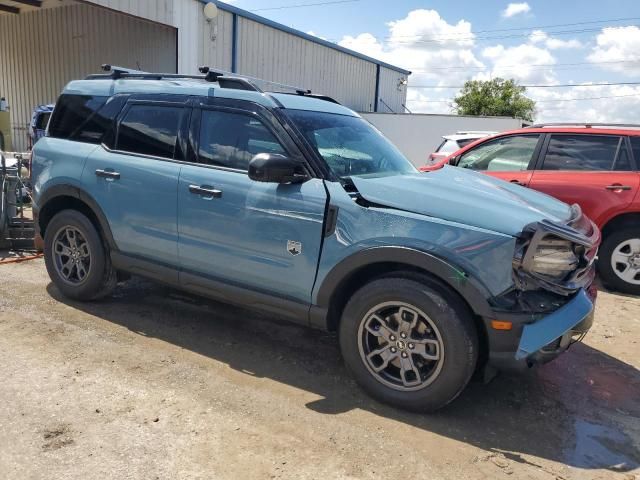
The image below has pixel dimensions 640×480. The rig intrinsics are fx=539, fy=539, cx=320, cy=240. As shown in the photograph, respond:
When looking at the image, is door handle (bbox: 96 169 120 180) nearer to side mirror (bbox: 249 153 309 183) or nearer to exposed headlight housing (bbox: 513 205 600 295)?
side mirror (bbox: 249 153 309 183)

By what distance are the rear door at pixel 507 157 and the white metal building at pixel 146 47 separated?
8.98m

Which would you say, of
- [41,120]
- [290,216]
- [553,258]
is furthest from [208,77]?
[41,120]

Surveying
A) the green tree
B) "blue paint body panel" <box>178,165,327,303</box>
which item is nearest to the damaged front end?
"blue paint body panel" <box>178,165,327,303</box>

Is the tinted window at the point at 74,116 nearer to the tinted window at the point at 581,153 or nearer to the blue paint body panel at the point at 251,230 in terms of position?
the blue paint body panel at the point at 251,230

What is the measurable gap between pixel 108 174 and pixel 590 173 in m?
5.05

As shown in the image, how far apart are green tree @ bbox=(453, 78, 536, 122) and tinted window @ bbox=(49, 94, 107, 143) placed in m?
43.0

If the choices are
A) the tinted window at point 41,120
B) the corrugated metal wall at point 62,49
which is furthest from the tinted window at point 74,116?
the corrugated metal wall at point 62,49

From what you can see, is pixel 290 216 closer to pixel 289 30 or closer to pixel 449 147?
pixel 449 147

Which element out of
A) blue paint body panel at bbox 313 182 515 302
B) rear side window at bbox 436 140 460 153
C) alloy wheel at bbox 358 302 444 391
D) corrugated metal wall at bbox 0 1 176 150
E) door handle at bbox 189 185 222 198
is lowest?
alloy wheel at bbox 358 302 444 391

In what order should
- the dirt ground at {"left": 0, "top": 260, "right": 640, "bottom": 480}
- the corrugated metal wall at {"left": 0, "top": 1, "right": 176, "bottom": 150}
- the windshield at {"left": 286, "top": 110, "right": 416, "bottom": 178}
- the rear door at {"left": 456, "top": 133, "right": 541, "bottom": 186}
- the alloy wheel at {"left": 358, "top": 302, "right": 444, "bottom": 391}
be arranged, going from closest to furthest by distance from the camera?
the dirt ground at {"left": 0, "top": 260, "right": 640, "bottom": 480} → the alloy wheel at {"left": 358, "top": 302, "right": 444, "bottom": 391} → the windshield at {"left": 286, "top": 110, "right": 416, "bottom": 178} → the rear door at {"left": 456, "top": 133, "right": 541, "bottom": 186} → the corrugated metal wall at {"left": 0, "top": 1, "right": 176, "bottom": 150}

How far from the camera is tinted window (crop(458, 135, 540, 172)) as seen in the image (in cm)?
653

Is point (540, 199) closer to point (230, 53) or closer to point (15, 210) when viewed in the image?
point (15, 210)

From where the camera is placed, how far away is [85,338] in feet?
13.6

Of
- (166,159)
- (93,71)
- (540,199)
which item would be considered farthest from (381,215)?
(93,71)
